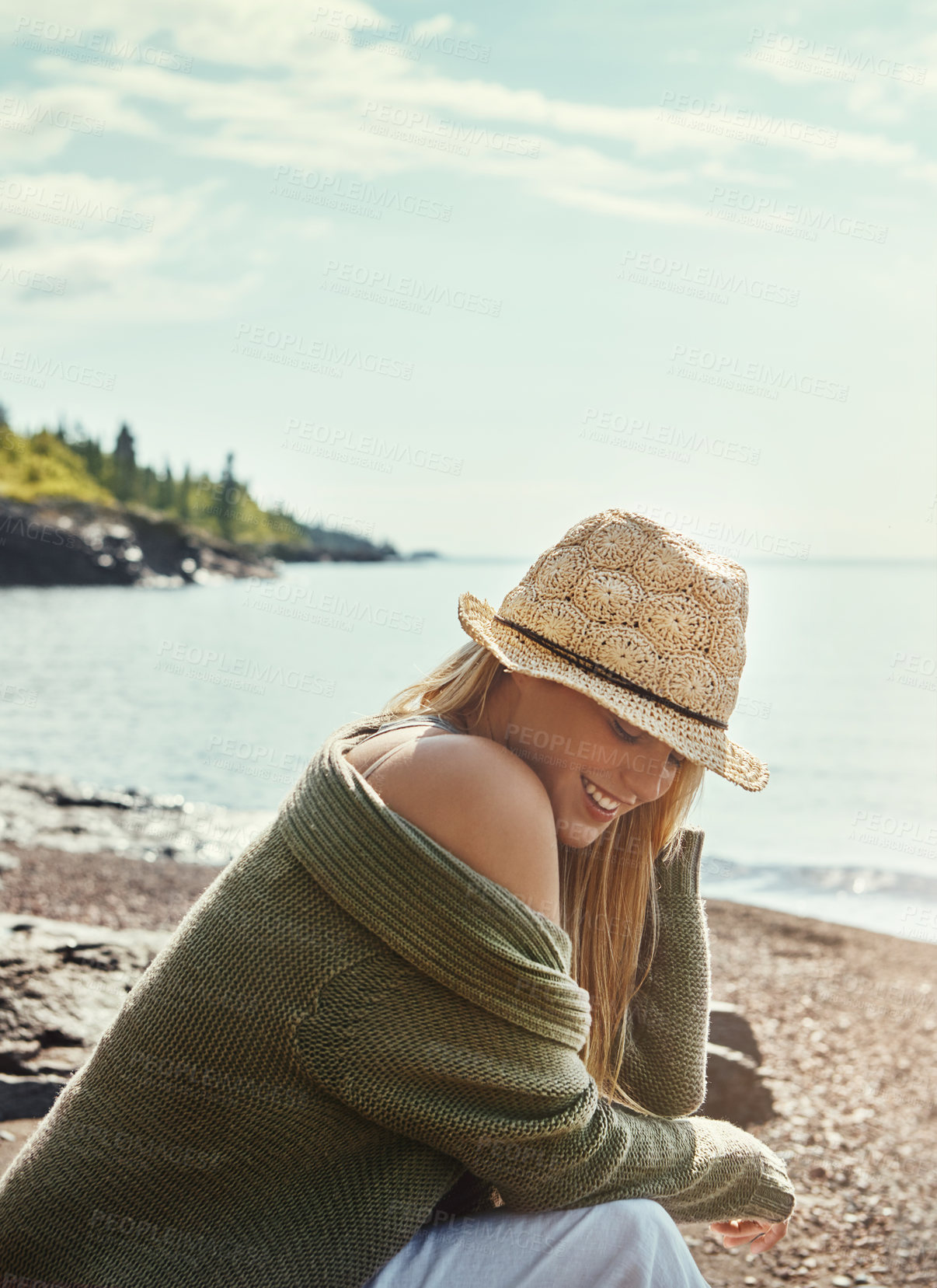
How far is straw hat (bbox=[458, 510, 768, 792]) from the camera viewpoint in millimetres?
1978

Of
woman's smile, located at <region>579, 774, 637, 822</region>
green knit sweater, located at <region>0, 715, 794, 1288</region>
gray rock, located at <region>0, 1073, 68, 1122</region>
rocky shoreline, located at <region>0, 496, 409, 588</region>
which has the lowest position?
rocky shoreline, located at <region>0, 496, 409, 588</region>

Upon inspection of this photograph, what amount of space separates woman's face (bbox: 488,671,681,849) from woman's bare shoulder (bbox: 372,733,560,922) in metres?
0.22

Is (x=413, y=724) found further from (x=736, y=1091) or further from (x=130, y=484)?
(x=130, y=484)

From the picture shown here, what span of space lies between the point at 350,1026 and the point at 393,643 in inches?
1347

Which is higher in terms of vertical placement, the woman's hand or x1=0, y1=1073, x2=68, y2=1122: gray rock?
the woman's hand

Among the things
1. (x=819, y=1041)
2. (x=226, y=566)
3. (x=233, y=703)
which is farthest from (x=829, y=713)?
(x=226, y=566)

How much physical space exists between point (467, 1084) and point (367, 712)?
1443cm

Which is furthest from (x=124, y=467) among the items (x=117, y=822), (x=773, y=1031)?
(x=773, y=1031)

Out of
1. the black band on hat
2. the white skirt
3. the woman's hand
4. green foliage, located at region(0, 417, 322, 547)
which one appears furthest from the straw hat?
green foliage, located at region(0, 417, 322, 547)

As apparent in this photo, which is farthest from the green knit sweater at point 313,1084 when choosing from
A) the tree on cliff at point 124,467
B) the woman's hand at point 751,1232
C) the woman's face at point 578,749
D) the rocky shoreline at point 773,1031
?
the tree on cliff at point 124,467

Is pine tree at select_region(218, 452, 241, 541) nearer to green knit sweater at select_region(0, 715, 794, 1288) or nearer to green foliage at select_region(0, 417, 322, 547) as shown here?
green foliage at select_region(0, 417, 322, 547)

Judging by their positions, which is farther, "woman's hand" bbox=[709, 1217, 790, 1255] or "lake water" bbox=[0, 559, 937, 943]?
"lake water" bbox=[0, 559, 937, 943]

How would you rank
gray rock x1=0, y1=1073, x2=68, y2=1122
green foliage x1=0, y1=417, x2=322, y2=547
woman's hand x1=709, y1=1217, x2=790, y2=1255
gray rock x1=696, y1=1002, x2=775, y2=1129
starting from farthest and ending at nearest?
1. green foliage x1=0, y1=417, x2=322, y2=547
2. gray rock x1=696, y1=1002, x2=775, y2=1129
3. gray rock x1=0, y1=1073, x2=68, y2=1122
4. woman's hand x1=709, y1=1217, x2=790, y2=1255

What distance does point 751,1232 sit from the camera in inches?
91.7
